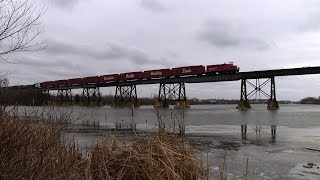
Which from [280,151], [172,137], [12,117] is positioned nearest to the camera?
[12,117]

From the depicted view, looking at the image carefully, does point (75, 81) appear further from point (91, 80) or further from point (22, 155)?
point (22, 155)

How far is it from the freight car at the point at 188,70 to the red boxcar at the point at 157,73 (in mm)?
1332

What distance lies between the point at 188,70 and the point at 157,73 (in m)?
9.04

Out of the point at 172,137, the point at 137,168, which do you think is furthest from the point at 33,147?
the point at 172,137

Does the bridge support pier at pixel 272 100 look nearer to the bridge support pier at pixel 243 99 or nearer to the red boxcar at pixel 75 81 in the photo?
the bridge support pier at pixel 243 99

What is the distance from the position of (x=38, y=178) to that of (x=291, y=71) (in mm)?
72382

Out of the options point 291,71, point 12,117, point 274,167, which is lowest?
point 274,167

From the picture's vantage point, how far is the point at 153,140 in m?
7.59

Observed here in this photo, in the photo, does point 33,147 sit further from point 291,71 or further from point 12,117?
point 291,71

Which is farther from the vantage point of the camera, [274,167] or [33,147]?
[274,167]

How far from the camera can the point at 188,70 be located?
7862 centimetres

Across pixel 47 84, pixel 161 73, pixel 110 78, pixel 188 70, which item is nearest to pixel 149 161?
pixel 188 70

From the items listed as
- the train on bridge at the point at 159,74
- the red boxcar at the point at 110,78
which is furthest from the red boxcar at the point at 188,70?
the red boxcar at the point at 110,78

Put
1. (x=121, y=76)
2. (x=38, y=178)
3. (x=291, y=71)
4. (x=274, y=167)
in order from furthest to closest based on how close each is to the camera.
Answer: (x=121, y=76), (x=291, y=71), (x=274, y=167), (x=38, y=178)
